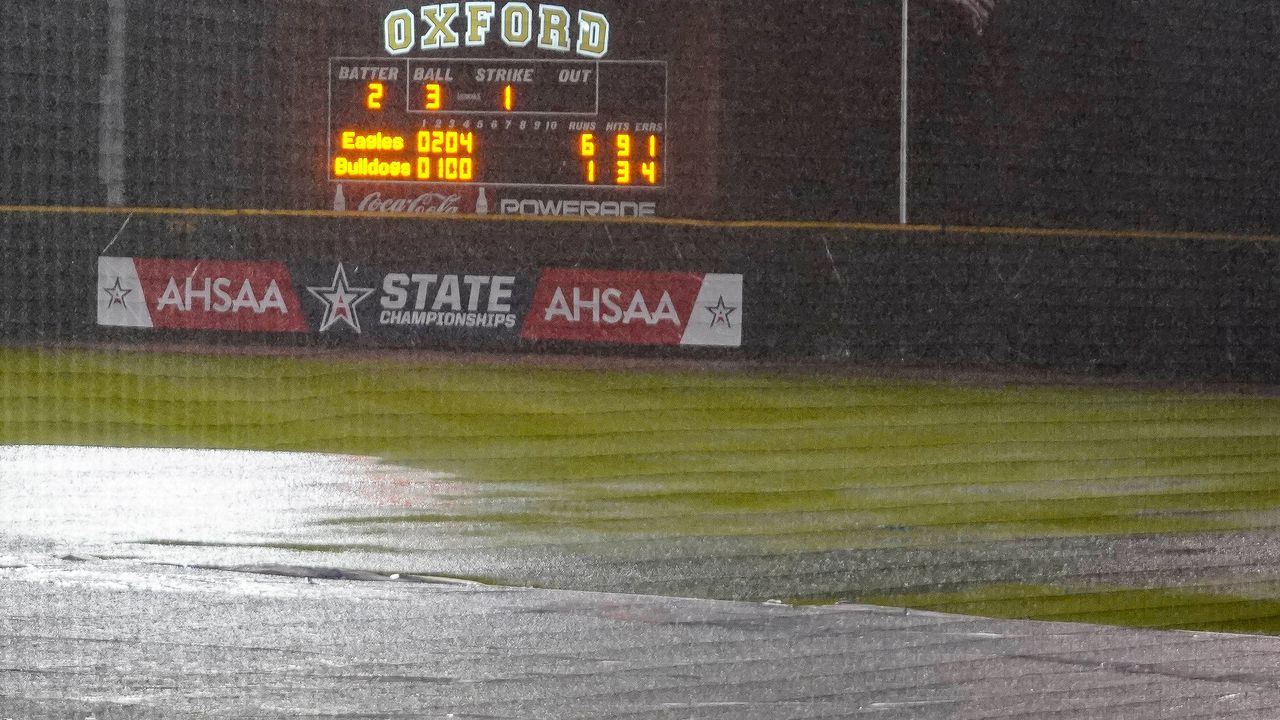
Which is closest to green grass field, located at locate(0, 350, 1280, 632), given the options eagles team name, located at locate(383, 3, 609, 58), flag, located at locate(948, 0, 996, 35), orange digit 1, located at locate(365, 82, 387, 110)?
orange digit 1, located at locate(365, 82, 387, 110)

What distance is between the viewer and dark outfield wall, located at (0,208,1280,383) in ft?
12.9

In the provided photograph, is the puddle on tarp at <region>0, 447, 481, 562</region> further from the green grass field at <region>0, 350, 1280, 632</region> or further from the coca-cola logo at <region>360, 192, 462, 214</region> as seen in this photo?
the coca-cola logo at <region>360, 192, 462, 214</region>

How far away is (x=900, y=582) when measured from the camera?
1.22 m

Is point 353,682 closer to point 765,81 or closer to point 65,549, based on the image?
point 65,549

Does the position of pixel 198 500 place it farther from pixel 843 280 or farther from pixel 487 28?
pixel 487 28

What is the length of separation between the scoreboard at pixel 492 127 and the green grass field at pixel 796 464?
1387mm

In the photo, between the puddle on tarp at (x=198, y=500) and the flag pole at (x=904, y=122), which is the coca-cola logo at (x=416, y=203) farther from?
the puddle on tarp at (x=198, y=500)

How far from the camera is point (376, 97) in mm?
4895

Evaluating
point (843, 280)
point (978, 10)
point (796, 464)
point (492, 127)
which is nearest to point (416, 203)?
point (492, 127)

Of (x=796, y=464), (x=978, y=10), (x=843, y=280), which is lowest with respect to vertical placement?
(x=796, y=464)

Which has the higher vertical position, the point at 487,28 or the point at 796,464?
the point at 487,28

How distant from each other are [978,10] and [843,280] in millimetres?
2615

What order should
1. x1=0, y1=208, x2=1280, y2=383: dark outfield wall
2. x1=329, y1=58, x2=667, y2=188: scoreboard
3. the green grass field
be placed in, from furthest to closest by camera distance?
x1=329, y1=58, x2=667, y2=188: scoreboard, x1=0, y1=208, x2=1280, y2=383: dark outfield wall, the green grass field

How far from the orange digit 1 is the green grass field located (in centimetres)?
154
